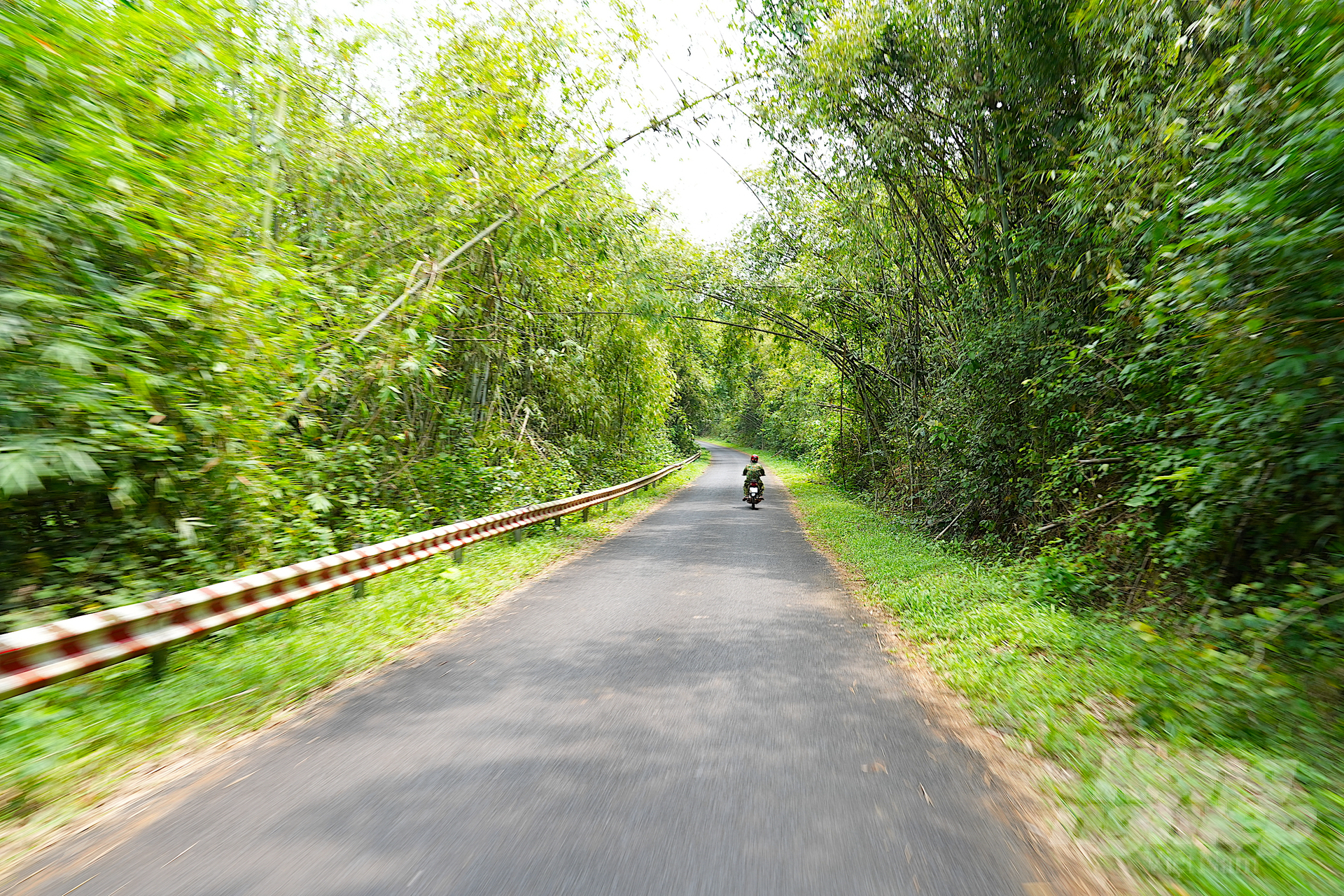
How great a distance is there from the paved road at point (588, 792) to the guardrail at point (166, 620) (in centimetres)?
87

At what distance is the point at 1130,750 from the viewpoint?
140 inches

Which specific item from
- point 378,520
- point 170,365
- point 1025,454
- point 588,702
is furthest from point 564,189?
point 588,702

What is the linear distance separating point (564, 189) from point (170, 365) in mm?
6681

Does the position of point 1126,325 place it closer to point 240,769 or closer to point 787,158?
point 787,158

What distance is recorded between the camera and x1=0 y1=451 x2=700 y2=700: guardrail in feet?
10.5

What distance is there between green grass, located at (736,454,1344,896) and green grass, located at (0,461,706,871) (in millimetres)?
4205

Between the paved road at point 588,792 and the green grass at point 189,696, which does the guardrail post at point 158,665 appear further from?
the paved road at point 588,792

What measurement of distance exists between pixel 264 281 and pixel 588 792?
4.46 metres

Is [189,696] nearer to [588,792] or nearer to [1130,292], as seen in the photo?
[588,792]

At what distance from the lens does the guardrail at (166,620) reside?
126 inches

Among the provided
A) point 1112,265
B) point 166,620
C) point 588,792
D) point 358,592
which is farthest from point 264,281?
point 1112,265

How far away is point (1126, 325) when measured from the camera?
6504 mm

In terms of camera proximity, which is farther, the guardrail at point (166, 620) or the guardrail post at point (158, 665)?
the guardrail post at point (158, 665)

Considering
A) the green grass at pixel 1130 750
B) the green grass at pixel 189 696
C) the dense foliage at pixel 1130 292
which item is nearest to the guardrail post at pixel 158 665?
the green grass at pixel 189 696
